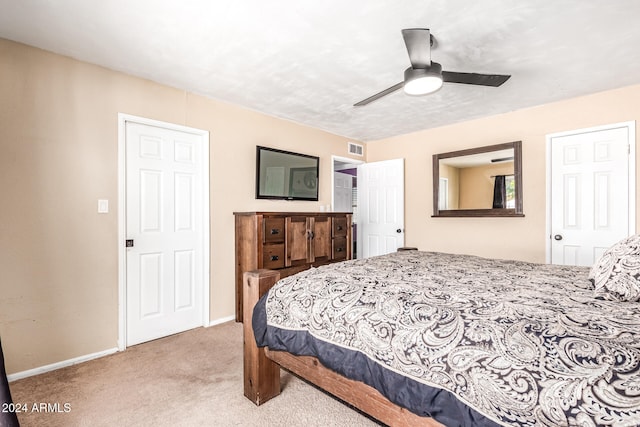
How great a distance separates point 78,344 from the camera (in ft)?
→ 8.00

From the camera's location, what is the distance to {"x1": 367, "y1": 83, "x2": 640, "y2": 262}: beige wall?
317 centimetres

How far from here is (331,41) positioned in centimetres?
220

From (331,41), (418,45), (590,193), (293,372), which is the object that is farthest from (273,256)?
(590,193)

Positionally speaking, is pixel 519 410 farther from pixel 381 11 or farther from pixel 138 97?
pixel 138 97

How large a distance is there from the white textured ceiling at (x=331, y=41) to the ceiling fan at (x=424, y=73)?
0.17m

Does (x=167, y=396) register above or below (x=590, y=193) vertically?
below

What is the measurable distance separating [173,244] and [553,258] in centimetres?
410

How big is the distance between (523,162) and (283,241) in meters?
Answer: 2.97

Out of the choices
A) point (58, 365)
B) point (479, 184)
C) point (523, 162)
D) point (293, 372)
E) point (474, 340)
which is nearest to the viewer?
point (474, 340)

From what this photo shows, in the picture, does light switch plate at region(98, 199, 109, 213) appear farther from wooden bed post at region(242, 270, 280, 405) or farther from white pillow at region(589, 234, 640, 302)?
white pillow at region(589, 234, 640, 302)

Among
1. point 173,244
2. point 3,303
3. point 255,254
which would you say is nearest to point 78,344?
point 3,303

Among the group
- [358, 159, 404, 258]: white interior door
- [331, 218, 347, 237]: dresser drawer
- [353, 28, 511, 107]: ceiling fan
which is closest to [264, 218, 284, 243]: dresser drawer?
[331, 218, 347, 237]: dresser drawer

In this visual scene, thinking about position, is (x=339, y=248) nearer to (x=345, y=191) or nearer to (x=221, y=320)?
(x=221, y=320)

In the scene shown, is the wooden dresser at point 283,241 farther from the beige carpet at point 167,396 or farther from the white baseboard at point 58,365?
the white baseboard at point 58,365
